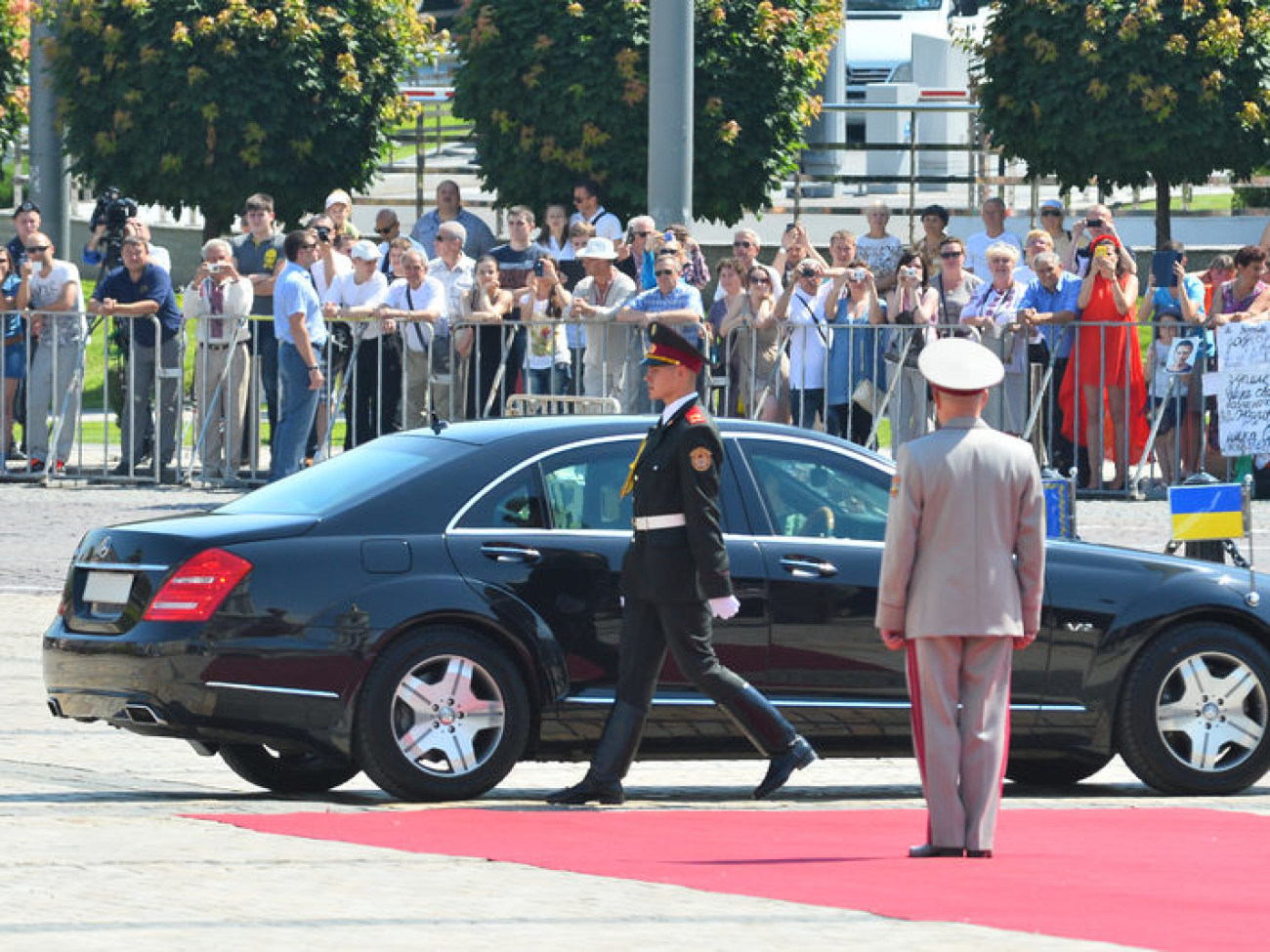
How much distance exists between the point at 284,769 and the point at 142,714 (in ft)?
3.15

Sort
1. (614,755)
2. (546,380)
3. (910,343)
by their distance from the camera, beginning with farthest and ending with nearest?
(546,380)
(910,343)
(614,755)

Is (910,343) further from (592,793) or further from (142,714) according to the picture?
(142,714)

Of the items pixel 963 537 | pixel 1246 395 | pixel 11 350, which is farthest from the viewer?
pixel 11 350

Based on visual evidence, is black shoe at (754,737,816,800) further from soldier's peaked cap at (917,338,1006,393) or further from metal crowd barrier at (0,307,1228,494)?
metal crowd barrier at (0,307,1228,494)

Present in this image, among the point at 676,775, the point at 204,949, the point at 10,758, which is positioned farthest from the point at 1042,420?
the point at 204,949

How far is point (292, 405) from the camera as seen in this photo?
20.6 metres

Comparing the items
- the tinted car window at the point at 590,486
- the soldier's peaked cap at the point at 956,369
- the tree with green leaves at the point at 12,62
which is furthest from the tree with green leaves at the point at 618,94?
the soldier's peaked cap at the point at 956,369

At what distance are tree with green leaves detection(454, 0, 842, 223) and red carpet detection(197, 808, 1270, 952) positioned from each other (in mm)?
17044

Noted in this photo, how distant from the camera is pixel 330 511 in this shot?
426 inches

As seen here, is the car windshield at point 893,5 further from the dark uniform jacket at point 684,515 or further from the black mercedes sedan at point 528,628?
the dark uniform jacket at point 684,515

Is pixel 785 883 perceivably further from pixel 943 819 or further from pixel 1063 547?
pixel 1063 547

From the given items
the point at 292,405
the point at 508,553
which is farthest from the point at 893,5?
the point at 508,553

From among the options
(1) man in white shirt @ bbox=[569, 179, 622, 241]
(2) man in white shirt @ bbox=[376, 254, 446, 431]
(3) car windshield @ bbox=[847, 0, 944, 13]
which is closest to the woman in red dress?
(1) man in white shirt @ bbox=[569, 179, 622, 241]

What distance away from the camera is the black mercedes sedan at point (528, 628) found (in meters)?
10.5
